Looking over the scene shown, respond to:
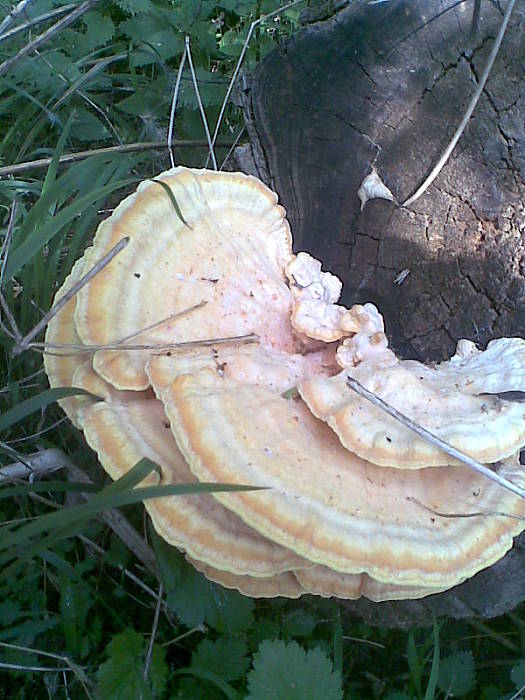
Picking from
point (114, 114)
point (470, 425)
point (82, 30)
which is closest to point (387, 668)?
point (470, 425)

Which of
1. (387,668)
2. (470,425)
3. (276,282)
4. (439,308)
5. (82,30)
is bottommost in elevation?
(387,668)

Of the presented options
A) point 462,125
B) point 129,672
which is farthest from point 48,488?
point 462,125

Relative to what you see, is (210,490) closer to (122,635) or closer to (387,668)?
(122,635)

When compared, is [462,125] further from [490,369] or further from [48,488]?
[48,488]

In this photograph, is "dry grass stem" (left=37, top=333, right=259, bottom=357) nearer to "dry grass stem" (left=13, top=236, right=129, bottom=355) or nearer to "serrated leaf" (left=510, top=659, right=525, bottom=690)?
"dry grass stem" (left=13, top=236, right=129, bottom=355)

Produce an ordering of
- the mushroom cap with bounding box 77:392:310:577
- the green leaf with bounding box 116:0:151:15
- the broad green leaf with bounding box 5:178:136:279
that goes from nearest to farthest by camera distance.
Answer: the mushroom cap with bounding box 77:392:310:577
the broad green leaf with bounding box 5:178:136:279
the green leaf with bounding box 116:0:151:15

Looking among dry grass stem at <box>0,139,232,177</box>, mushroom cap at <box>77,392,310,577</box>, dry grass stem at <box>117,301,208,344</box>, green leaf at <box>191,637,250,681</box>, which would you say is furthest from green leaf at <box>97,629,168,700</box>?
dry grass stem at <box>0,139,232,177</box>
